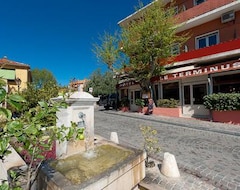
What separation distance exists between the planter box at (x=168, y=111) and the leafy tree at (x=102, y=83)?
28.3 meters

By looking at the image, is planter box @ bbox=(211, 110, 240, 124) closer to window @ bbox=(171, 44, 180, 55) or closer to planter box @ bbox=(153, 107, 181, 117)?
planter box @ bbox=(153, 107, 181, 117)

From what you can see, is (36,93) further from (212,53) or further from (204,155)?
(212,53)

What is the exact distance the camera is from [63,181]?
10.4ft

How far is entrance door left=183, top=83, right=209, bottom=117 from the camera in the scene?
53.1ft

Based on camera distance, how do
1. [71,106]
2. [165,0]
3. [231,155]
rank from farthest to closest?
1. [165,0]
2. [231,155]
3. [71,106]

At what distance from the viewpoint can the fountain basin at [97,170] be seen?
10.4 feet

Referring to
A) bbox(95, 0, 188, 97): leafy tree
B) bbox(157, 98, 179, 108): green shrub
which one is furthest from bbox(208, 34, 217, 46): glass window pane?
bbox(157, 98, 179, 108): green shrub

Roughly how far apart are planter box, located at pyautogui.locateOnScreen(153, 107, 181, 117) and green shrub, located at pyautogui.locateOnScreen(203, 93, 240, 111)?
10.9ft

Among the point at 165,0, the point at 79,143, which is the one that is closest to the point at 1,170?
the point at 79,143

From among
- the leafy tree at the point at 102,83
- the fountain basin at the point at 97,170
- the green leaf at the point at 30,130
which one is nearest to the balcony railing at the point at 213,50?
the fountain basin at the point at 97,170

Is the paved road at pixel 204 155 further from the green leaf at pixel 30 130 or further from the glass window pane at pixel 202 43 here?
the glass window pane at pixel 202 43

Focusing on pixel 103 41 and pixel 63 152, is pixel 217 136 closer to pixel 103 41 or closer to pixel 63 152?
pixel 63 152

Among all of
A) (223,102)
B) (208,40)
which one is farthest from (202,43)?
(223,102)

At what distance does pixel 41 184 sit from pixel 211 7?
19088mm
